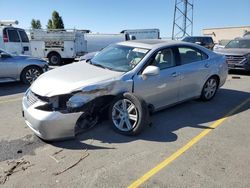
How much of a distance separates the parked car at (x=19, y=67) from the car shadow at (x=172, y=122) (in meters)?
5.04

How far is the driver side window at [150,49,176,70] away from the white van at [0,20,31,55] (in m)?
10.0

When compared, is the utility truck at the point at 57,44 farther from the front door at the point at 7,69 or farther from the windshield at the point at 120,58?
the windshield at the point at 120,58

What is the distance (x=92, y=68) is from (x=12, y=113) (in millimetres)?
2035

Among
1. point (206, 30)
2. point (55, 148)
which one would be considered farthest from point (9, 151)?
point (206, 30)

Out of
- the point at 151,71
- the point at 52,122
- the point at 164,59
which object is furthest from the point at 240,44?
the point at 52,122

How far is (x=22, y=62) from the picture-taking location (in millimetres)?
9117

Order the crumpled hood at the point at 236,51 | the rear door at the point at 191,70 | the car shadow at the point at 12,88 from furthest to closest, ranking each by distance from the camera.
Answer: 1. the crumpled hood at the point at 236,51
2. the car shadow at the point at 12,88
3. the rear door at the point at 191,70

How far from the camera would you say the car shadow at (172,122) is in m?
4.55

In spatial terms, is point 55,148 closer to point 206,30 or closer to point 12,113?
point 12,113

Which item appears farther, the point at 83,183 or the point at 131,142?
the point at 131,142

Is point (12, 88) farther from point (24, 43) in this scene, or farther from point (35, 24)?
point (35, 24)

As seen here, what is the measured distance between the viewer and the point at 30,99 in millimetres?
4617

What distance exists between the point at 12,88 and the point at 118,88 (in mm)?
5230

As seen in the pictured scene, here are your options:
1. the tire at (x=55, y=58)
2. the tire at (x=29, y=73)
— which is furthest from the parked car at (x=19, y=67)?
the tire at (x=55, y=58)
